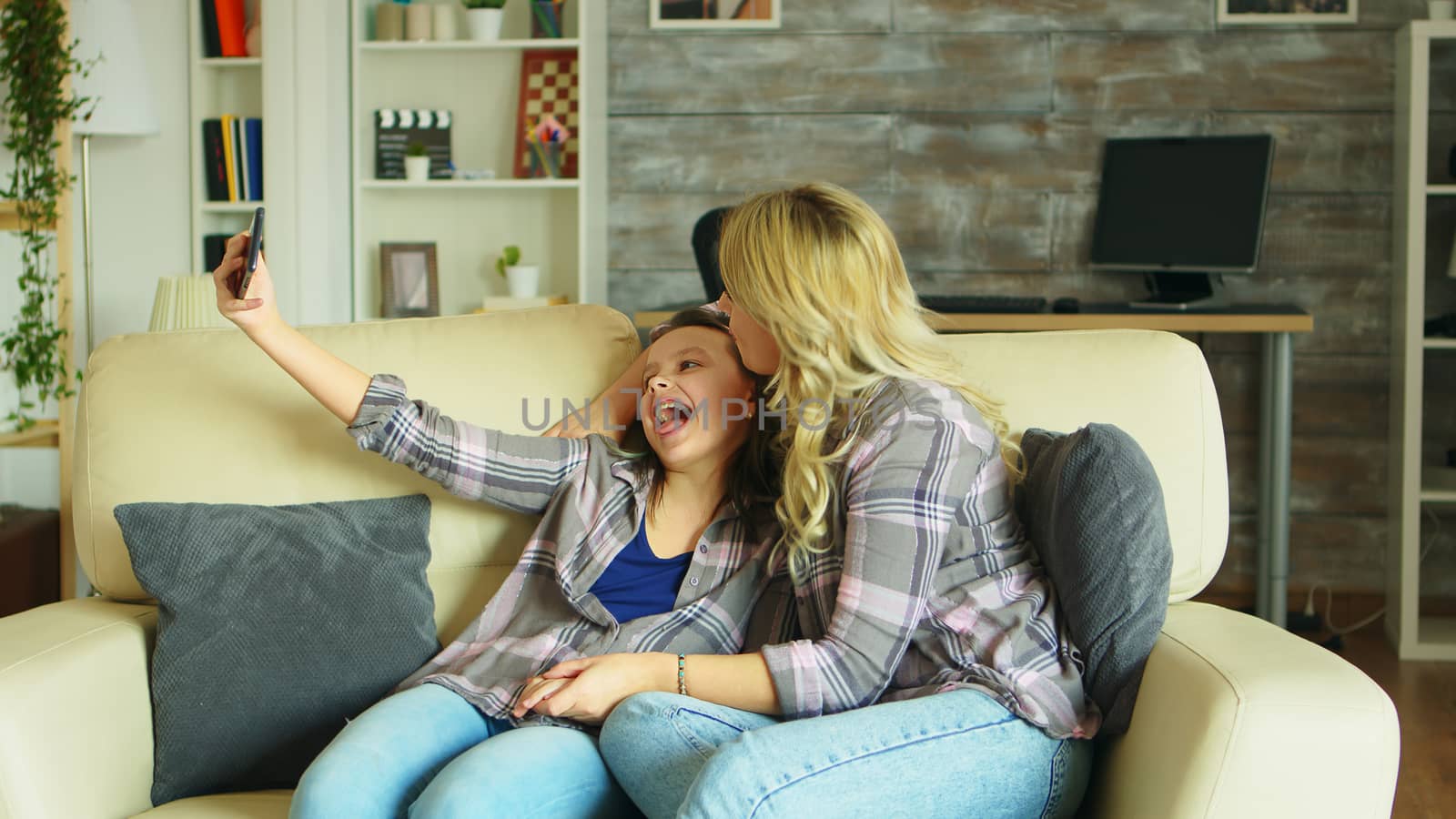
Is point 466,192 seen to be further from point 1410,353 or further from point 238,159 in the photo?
point 1410,353

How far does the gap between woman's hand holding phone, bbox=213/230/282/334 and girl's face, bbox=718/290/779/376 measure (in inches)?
21.3

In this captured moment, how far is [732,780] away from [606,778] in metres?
0.23

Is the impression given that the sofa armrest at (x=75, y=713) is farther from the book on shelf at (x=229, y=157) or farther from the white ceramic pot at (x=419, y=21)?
the white ceramic pot at (x=419, y=21)

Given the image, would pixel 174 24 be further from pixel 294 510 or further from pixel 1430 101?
pixel 1430 101

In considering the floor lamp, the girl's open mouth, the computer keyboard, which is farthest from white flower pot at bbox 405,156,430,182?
the girl's open mouth

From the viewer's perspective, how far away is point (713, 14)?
3.62 m

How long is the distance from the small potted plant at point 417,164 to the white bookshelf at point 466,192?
0.04m

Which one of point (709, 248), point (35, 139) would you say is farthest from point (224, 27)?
point (709, 248)

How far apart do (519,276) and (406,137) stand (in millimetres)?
539

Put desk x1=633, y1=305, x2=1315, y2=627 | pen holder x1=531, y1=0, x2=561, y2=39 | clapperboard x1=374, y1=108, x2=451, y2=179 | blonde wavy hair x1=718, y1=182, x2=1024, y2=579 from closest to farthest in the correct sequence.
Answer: blonde wavy hair x1=718, y1=182, x2=1024, y2=579, desk x1=633, y1=305, x2=1315, y2=627, pen holder x1=531, y1=0, x2=561, y2=39, clapperboard x1=374, y1=108, x2=451, y2=179

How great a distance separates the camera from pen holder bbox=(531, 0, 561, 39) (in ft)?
11.7

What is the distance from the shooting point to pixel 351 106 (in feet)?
12.0

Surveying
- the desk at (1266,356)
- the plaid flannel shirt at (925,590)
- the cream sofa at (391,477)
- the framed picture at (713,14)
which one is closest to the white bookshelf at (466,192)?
the framed picture at (713,14)

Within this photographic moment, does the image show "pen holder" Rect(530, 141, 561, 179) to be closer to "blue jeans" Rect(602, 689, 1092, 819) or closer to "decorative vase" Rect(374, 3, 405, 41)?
"decorative vase" Rect(374, 3, 405, 41)
